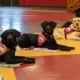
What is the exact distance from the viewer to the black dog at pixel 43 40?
4879 mm

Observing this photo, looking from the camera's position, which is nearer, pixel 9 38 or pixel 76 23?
pixel 9 38

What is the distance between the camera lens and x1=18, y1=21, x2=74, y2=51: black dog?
4879 mm

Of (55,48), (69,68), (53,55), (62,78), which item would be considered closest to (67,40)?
(55,48)

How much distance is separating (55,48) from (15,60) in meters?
1.27

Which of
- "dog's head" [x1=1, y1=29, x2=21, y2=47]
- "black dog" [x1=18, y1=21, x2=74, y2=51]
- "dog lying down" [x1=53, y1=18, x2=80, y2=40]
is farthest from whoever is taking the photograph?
"dog lying down" [x1=53, y1=18, x2=80, y2=40]

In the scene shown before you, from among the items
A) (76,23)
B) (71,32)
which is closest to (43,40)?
(71,32)

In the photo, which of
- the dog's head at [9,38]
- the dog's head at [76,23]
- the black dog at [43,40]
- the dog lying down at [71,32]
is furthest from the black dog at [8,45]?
the dog's head at [76,23]

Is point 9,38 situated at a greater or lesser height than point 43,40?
greater

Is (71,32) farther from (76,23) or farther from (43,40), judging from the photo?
(43,40)

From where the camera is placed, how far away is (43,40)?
4934 mm

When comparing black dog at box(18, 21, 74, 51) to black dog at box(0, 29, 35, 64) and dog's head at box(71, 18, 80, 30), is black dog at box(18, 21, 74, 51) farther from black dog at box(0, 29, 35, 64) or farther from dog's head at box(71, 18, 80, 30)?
dog's head at box(71, 18, 80, 30)

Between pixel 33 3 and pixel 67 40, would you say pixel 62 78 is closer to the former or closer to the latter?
pixel 67 40

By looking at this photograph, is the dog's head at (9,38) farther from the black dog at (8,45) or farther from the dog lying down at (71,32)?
the dog lying down at (71,32)

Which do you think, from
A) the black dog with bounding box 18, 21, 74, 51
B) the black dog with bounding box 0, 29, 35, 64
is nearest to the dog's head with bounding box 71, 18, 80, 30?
the black dog with bounding box 18, 21, 74, 51
